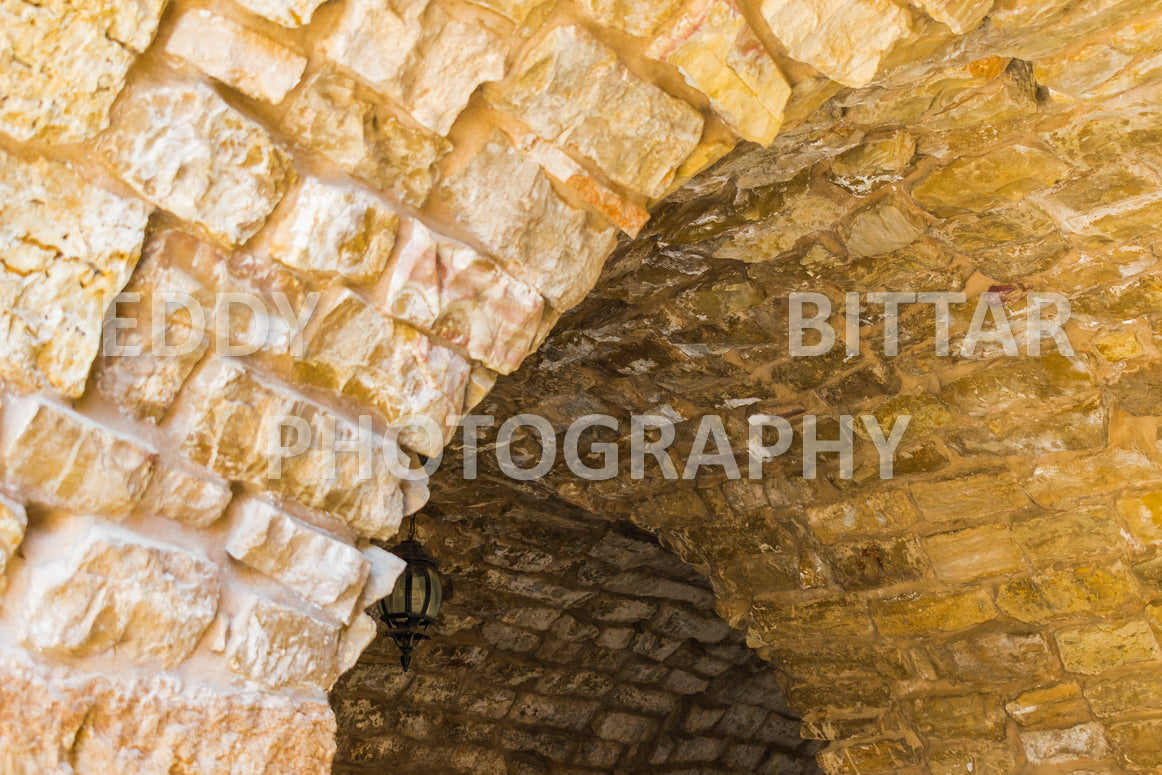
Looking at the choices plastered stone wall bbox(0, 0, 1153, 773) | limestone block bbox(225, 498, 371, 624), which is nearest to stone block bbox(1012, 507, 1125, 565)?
plastered stone wall bbox(0, 0, 1153, 773)

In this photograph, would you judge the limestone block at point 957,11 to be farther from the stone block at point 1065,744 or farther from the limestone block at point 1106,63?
the stone block at point 1065,744

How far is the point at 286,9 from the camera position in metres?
1.21

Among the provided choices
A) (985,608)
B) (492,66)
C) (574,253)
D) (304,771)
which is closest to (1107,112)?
(574,253)

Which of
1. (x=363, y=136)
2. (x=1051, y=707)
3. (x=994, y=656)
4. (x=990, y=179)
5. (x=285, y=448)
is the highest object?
(x=990, y=179)

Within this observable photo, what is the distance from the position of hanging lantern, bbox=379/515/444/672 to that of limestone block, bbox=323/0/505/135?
6.56ft

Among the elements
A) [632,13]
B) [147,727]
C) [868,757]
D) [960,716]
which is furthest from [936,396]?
[147,727]

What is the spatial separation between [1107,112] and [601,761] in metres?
3.70

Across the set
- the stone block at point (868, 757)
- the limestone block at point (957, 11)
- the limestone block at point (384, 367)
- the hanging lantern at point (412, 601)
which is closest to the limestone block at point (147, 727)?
the limestone block at point (384, 367)

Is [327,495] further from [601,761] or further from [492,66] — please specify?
[601,761]

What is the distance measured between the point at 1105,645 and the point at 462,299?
2.37 metres

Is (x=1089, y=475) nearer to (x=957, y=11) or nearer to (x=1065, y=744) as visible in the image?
(x=1065, y=744)

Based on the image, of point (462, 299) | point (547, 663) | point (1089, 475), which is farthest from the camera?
point (547, 663)

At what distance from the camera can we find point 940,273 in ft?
8.39

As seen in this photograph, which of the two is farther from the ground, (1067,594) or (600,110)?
(600,110)
